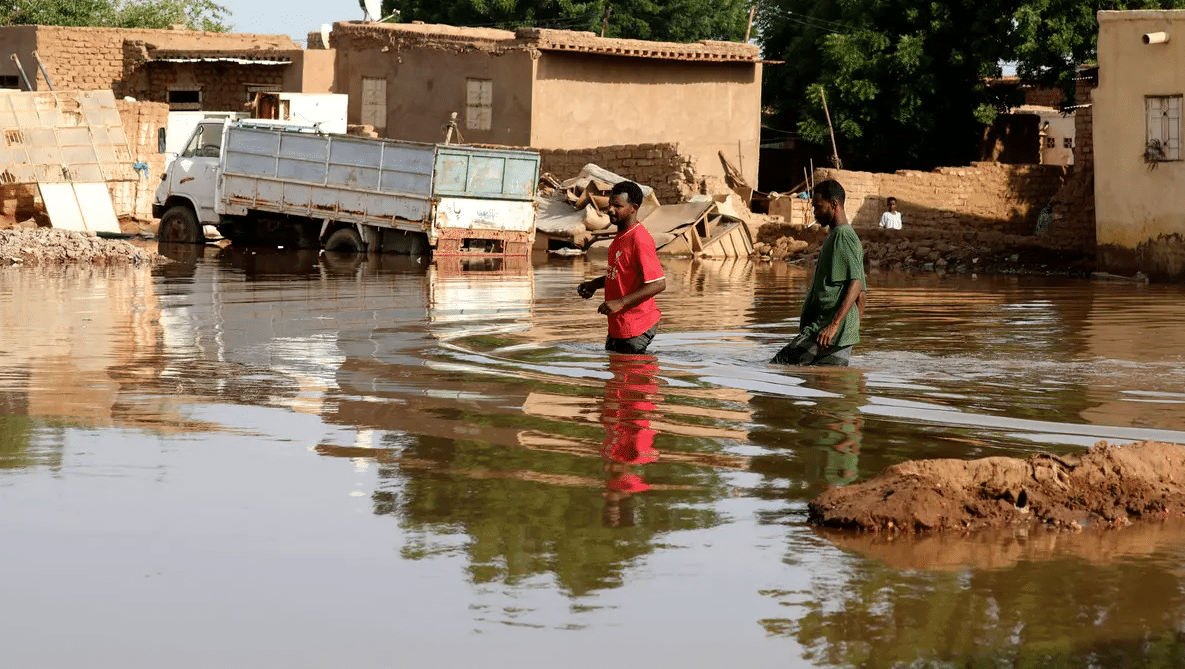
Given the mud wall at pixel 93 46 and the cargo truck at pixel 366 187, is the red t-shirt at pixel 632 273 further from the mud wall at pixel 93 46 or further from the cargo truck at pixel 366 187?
the mud wall at pixel 93 46

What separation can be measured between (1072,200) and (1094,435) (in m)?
23.3

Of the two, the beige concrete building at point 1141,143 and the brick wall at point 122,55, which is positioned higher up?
the brick wall at point 122,55

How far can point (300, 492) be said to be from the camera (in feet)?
19.2

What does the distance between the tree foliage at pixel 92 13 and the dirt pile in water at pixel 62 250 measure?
26655 mm

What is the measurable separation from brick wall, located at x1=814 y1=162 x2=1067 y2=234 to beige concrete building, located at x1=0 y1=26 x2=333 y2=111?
40.4 feet

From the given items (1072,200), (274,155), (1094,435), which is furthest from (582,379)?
(1072,200)

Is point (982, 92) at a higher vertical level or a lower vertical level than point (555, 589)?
higher

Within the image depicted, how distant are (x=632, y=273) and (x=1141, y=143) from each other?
15227 millimetres

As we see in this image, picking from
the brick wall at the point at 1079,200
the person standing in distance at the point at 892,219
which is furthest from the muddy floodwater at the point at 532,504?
the brick wall at the point at 1079,200

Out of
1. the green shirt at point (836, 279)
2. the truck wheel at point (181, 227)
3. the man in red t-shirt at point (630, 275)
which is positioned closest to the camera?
the green shirt at point (836, 279)

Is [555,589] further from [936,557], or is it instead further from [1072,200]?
[1072,200]

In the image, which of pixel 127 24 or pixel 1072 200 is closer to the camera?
pixel 1072 200

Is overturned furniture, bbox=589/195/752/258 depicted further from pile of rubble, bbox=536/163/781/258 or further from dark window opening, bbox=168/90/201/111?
dark window opening, bbox=168/90/201/111

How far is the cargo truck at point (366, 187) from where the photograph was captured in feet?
81.2
